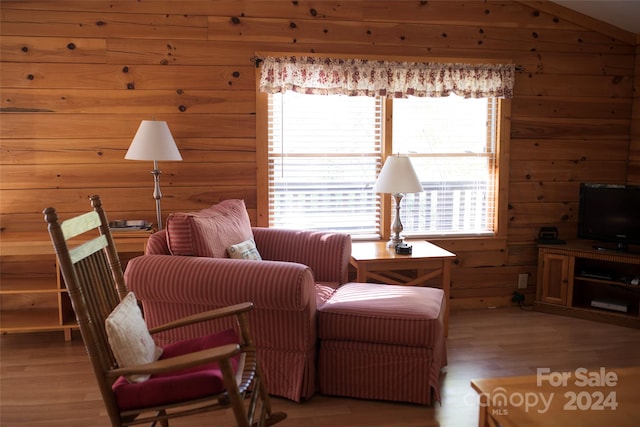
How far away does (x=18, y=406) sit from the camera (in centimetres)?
298

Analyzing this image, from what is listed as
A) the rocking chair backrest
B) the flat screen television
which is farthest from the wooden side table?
the rocking chair backrest

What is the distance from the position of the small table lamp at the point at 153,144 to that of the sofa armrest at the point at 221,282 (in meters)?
0.91

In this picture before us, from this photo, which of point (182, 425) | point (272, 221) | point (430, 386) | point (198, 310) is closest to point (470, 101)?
point (272, 221)

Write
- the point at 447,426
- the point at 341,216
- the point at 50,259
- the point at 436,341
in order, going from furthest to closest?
the point at 341,216 → the point at 50,259 → the point at 436,341 → the point at 447,426

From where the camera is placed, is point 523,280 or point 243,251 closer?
point 243,251

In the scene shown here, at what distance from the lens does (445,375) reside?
335 centimetres

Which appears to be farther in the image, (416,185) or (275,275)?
(416,185)

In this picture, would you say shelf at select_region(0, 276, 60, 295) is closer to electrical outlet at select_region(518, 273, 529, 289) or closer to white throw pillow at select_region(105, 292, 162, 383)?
white throw pillow at select_region(105, 292, 162, 383)

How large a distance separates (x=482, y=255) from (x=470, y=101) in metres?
1.19

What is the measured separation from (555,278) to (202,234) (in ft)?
9.23

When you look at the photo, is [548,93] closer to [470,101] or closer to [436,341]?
[470,101]

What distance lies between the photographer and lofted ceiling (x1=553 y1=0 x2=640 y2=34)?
13.9 ft

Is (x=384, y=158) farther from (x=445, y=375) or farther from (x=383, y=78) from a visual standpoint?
(x=445, y=375)

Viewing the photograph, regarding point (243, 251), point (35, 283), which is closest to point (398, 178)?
point (243, 251)
